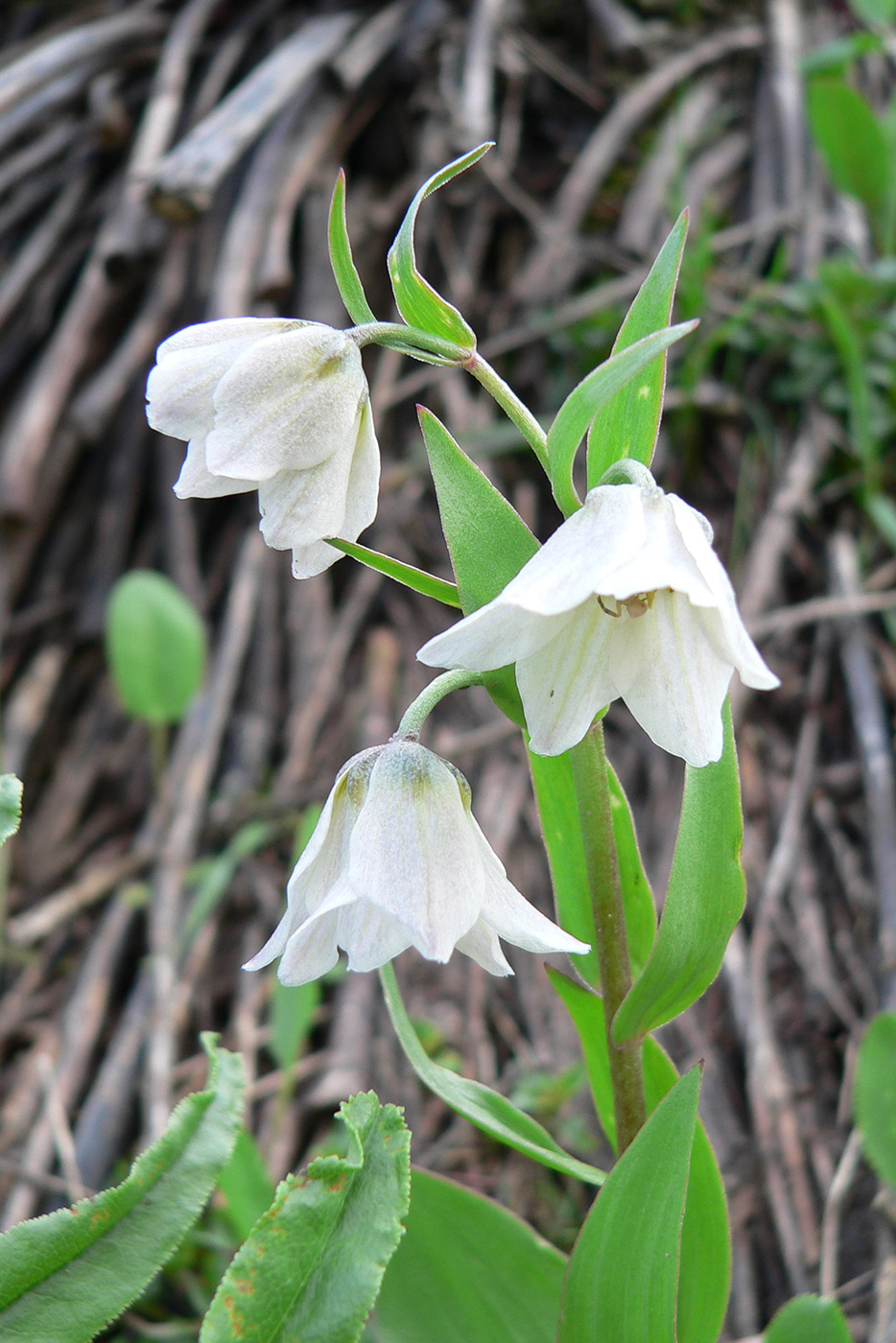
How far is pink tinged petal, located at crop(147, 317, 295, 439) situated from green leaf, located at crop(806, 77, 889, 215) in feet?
7.62

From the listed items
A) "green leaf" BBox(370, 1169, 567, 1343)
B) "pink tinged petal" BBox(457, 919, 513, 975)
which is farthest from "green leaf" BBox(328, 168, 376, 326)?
"green leaf" BBox(370, 1169, 567, 1343)

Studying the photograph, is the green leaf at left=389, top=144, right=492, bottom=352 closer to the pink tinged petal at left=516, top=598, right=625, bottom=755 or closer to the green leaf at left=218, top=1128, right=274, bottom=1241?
the pink tinged petal at left=516, top=598, right=625, bottom=755

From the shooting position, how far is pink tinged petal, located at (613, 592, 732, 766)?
2.67 ft

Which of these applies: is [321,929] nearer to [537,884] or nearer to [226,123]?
[537,884]

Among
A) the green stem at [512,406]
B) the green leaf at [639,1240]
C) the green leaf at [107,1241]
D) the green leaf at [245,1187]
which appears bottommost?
the green leaf at [245,1187]

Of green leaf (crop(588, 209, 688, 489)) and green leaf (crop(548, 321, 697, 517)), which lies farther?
green leaf (crop(588, 209, 688, 489))

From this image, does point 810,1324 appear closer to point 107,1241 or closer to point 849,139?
point 107,1241

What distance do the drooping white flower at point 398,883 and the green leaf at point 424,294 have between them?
1.20 ft

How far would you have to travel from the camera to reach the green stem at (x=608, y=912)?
0.93m

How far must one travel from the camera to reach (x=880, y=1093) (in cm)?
123

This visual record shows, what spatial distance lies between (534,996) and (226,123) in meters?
1.93

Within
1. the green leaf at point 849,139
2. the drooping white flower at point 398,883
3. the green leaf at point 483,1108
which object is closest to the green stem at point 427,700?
the drooping white flower at point 398,883

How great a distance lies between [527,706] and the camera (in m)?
0.84

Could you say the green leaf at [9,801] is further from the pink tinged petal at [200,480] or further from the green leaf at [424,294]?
the green leaf at [424,294]
